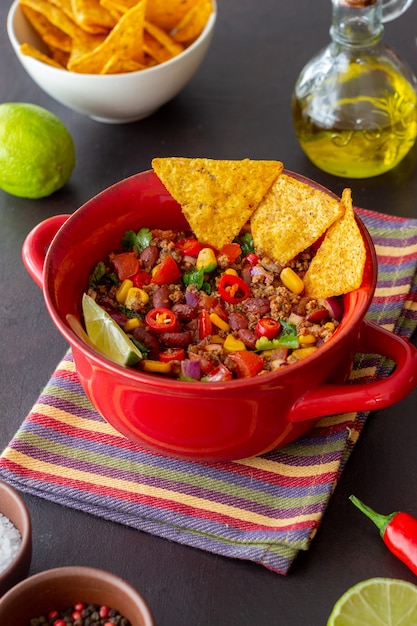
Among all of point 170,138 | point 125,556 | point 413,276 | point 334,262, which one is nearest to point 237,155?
point 170,138

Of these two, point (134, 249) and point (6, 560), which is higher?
point (134, 249)

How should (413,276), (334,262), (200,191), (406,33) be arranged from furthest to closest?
(406,33) < (413,276) < (200,191) < (334,262)

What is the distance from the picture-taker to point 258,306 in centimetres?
217

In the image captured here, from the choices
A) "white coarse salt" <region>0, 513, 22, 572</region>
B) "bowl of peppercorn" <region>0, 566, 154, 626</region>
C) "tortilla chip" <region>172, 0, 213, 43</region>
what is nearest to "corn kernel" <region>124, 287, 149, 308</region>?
"white coarse salt" <region>0, 513, 22, 572</region>

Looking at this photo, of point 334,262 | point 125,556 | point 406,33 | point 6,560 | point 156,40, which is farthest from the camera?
point 406,33

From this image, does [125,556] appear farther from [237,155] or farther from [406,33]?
[406,33]

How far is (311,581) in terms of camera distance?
6.31 feet

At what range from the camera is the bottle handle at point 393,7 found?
9.05 ft

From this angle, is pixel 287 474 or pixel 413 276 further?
pixel 413 276

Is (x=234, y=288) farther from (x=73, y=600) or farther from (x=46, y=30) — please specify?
(x=46, y=30)

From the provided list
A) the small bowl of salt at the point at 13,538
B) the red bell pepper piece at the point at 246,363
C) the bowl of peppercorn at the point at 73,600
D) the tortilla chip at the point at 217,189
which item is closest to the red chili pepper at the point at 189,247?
the tortilla chip at the point at 217,189

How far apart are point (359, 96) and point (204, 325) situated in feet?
3.40

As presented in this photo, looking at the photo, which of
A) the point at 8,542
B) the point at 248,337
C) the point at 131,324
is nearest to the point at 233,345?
the point at 248,337

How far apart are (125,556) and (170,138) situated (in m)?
1.61
